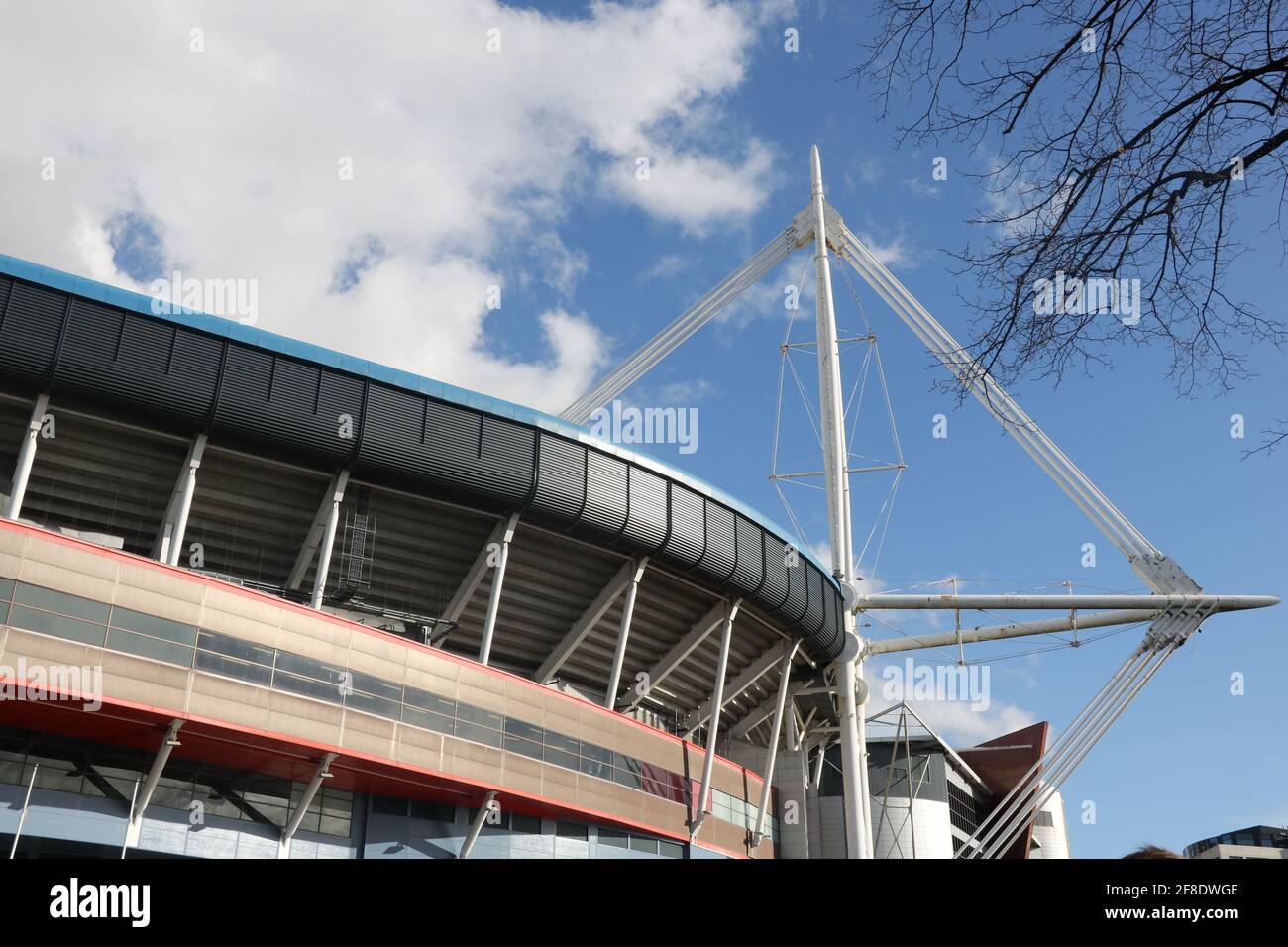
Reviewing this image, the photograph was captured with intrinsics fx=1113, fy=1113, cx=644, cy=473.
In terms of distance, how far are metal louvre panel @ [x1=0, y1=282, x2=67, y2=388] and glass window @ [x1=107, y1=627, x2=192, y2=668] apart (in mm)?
7450

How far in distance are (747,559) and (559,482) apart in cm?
898

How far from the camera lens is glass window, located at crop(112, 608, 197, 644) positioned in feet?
86.3

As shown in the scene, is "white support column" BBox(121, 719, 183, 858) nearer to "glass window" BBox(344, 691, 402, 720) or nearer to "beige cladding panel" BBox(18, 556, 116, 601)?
"beige cladding panel" BBox(18, 556, 116, 601)

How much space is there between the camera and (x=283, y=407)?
31.7 metres

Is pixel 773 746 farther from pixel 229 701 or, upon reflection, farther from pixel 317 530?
pixel 229 701

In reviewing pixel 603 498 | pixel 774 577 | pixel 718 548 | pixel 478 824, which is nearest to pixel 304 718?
pixel 478 824

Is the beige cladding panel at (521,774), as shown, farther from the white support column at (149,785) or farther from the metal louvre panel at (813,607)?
the metal louvre panel at (813,607)

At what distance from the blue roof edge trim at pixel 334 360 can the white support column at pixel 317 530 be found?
3338 mm

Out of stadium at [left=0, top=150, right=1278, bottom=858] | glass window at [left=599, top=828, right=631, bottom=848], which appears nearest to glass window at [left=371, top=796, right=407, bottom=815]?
stadium at [left=0, top=150, right=1278, bottom=858]

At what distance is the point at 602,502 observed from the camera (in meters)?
36.8

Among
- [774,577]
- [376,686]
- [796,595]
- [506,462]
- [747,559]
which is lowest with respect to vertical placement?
[376,686]
